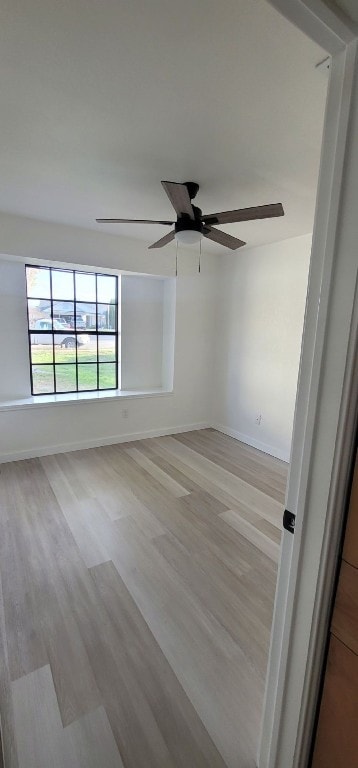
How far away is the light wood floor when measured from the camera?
3.85ft

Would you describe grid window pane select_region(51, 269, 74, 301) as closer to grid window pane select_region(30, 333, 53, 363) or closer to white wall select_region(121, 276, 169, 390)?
grid window pane select_region(30, 333, 53, 363)

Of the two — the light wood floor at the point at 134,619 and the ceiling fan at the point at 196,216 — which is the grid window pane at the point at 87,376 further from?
the ceiling fan at the point at 196,216

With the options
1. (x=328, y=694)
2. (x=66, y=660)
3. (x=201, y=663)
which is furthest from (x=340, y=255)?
(x=66, y=660)

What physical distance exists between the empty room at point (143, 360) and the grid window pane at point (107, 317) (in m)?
0.03

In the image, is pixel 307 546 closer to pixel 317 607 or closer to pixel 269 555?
pixel 317 607

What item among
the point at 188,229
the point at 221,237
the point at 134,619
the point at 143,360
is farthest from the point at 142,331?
the point at 134,619

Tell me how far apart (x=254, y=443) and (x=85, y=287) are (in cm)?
295

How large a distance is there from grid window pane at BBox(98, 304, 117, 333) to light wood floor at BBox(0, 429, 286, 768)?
6.45 ft

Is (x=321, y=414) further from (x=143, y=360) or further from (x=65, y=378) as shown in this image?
(x=143, y=360)

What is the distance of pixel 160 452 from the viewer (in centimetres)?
381

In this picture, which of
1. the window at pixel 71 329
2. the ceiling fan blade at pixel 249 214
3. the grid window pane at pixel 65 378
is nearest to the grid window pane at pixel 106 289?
the window at pixel 71 329

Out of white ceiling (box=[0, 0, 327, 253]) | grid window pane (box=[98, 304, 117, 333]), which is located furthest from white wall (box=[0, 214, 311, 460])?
white ceiling (box=[0, 0, 327, 253])

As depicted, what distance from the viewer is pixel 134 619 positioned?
164 cm

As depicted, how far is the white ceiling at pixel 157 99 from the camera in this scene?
113 cm
